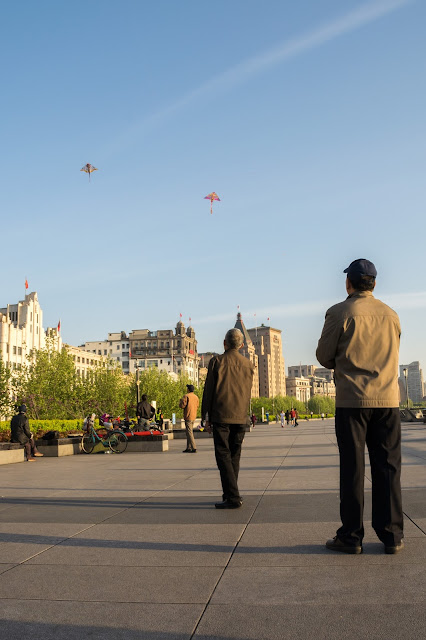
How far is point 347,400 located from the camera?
4949 millimetres

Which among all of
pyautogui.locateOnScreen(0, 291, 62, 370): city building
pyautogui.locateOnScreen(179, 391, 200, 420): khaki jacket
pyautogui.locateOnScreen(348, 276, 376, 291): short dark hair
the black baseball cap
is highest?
pyautogui.locateOnScreen(0, 291, 62, 370): city building

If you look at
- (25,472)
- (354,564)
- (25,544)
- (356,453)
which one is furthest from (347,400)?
(25,472)

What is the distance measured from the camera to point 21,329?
11200 centimetres

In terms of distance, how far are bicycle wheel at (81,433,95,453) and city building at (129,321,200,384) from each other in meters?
159

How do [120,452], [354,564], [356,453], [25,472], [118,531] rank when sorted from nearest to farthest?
1. [354,564]
2. [356,453]
3. [118,531]
4. [25,472]
5. [120,452]

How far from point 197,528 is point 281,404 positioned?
177 metres

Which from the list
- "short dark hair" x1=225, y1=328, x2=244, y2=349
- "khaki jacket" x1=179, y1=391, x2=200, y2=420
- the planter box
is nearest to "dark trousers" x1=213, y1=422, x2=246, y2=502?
"short dark hair" x1=225, y1=328, x2=244, y2=349

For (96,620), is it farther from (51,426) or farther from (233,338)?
(51,426)

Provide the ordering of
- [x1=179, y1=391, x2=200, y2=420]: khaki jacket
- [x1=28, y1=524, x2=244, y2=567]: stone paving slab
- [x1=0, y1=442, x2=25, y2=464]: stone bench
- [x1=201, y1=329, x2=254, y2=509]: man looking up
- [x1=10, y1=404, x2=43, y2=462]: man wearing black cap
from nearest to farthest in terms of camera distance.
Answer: [x1=28, y1=524, x2=244, y2=567]: stone paving slab
[x1=201, y1=329, x2=254, y2=509]: man looking up
[x1=0, y1=442, x2=25, y2=464]: stone bench
[x1=10, y1=404, x2=43, y2=462]: man wearing black cap
[x1=179, y1=391, x2=200, y2=420]: khaki jacket

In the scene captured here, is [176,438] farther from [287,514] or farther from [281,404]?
[281,404]

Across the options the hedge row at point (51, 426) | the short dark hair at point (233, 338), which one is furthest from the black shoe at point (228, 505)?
the hedge row at point (51, 426)

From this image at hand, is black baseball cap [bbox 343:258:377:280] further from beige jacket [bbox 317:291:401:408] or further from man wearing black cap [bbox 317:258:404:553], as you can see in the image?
beige jacket [bbox 317:291:401:408]

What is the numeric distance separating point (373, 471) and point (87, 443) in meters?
16.4

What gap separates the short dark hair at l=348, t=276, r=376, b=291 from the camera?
522cm
